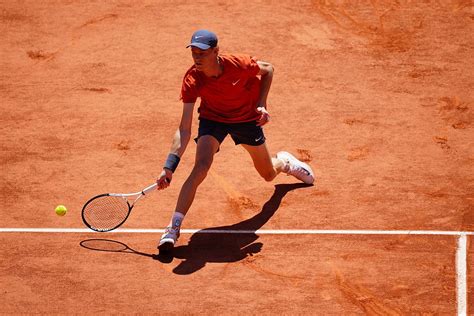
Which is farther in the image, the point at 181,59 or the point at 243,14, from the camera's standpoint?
the point at 243,14

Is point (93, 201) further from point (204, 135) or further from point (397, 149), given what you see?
point (397, 149)

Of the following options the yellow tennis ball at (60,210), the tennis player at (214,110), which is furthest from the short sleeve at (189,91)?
the yellow tennis ball at (60,210)

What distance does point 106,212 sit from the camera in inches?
372

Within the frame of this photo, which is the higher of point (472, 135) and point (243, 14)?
point (243, 14)

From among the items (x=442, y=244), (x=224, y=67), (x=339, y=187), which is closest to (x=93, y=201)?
(x=224, y=67)

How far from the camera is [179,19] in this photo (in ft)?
46.2

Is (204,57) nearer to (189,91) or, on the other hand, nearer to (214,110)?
(189,91)

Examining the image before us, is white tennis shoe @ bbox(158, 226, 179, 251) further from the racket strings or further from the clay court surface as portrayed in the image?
the racket strings

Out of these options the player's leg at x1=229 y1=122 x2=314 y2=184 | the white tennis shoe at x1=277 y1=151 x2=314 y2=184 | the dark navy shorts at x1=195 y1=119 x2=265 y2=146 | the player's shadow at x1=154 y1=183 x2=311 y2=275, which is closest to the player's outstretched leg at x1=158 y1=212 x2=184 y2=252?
the player's shadow at x1=154 y1=183 x2=311 y2=275

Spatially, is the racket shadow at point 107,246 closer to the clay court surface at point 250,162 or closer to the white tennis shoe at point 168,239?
the clay court surface at point 250,162

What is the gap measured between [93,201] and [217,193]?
1.54 m

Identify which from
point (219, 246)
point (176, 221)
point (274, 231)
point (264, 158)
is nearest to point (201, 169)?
point (176, 221)

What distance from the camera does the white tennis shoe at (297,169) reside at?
10367 mm

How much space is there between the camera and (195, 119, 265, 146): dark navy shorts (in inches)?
378
